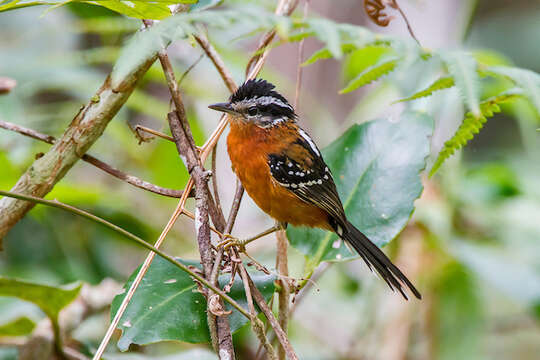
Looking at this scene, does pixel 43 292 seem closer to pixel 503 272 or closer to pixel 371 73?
pixel 371 73

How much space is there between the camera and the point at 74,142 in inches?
70.0

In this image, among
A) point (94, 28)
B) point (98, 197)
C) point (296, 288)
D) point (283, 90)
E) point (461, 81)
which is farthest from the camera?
point (283, 90)

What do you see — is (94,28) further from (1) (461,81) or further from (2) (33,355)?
(1) (461,81)

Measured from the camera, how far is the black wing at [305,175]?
261 centimetres

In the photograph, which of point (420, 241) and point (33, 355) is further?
point (420, 241)

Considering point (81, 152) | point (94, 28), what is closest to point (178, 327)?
→ point (81, 152)

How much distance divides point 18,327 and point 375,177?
1520 millimetres

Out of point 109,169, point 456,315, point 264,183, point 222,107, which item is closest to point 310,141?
point 264,183

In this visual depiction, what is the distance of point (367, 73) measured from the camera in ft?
6.12

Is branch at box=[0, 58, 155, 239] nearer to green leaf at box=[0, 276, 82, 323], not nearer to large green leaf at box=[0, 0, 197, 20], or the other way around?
large green leaf at box=[0, 0, 197, 20]

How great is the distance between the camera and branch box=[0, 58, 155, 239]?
5.78 feet

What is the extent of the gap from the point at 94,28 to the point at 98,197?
103 centimetres

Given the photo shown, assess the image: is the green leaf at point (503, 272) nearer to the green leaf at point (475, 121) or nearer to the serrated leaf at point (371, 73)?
the green leaf at point (475, 121)

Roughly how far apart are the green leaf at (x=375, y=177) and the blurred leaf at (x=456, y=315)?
5.60ft
